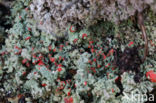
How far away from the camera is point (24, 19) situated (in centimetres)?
248

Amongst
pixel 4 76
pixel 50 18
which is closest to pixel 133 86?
pixel 50 18

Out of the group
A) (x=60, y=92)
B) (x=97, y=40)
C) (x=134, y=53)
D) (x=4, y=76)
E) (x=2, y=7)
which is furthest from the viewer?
(x=2, y=7)

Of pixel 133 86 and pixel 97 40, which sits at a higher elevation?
pixel 97 40

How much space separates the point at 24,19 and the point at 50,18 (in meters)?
0.57

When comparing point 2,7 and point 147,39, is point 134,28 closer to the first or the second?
point 147,39

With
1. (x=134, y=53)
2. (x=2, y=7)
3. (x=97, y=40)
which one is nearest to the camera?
(x=134, y=53)

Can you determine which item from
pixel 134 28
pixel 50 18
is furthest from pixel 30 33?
pixel 134 28

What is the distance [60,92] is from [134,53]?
0.95m

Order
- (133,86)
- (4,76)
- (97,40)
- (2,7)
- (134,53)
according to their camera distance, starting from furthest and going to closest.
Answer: (2,7) < (4,76) < (97,40) < (134,53) < (133,86)

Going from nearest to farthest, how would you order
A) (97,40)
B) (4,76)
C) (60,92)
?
1. (60,92)
2. (97,40)
3. (4,76)

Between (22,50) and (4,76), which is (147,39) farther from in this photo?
(4,76)

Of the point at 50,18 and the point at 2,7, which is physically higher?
the point at 2,7

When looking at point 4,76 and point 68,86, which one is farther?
point 4,76

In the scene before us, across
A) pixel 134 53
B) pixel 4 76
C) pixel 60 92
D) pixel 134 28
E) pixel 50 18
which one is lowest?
pixel 60 92
